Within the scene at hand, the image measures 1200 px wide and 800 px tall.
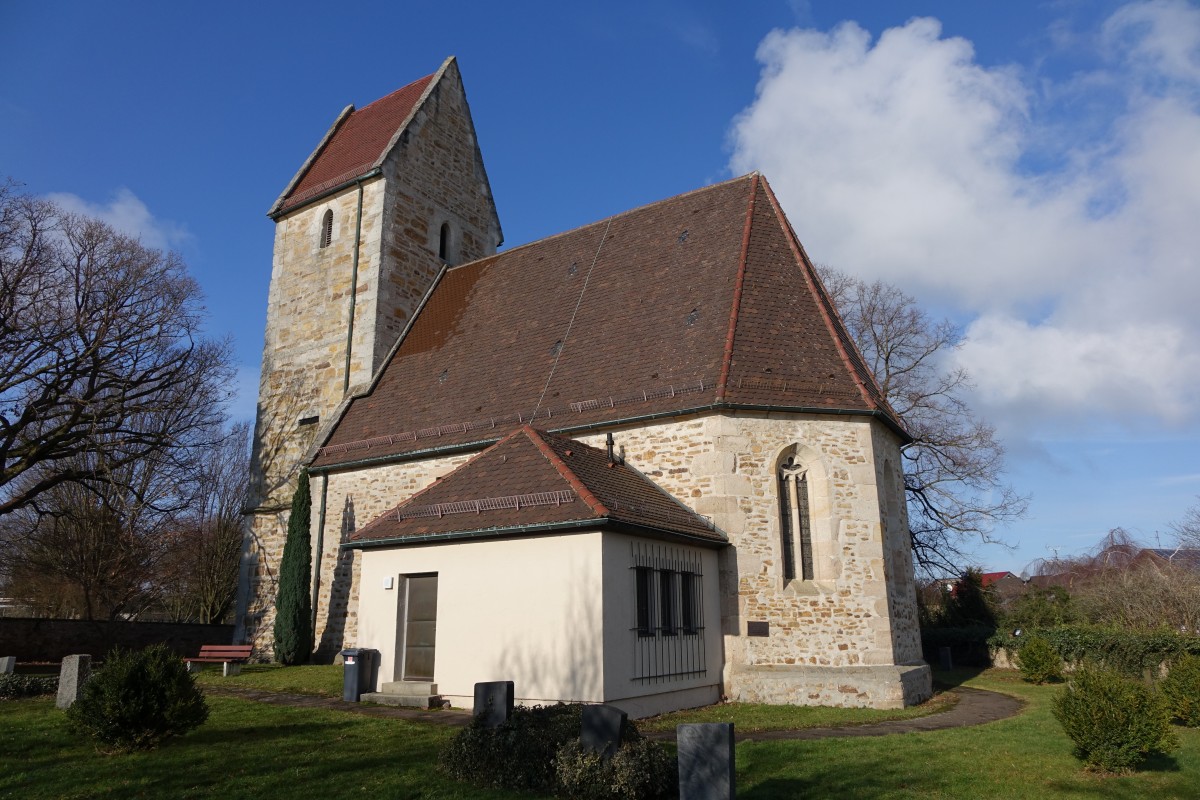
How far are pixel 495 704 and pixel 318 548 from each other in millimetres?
11465

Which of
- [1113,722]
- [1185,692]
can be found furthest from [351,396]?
[1185,692]

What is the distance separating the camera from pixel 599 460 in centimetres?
1330

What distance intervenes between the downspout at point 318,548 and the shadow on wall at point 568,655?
8.37m

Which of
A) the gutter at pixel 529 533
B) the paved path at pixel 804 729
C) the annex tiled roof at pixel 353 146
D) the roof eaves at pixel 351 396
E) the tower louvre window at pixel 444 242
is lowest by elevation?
the paved path at pixel 804 729

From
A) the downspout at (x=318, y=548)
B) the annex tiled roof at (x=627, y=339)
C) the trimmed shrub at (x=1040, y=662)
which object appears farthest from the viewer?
the downspout at (x=318, y=548)

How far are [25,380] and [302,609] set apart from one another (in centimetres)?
906

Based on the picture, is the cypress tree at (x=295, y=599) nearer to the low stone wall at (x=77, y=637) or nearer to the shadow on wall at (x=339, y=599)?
the shadow on wall at (x=339, y=599)

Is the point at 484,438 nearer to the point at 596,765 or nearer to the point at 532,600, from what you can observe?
the point at 532,600

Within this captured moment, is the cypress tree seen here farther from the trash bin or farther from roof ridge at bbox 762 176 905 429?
roof ridge at bbox 762 176 905 429

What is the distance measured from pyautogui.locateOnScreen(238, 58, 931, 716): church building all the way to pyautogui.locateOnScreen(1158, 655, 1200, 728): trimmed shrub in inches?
133

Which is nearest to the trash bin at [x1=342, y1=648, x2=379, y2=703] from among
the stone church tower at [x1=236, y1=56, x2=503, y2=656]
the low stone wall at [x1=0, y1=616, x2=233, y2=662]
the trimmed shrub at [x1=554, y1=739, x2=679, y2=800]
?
the trimmed shrub at [x1=554, y1=739, x2=679, y2=800]

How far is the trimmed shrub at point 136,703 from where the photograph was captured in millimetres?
8188

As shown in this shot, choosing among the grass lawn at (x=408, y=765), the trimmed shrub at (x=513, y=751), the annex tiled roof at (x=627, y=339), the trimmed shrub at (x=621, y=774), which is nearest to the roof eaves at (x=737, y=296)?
the annex tiled roof at (x=627, y=339)

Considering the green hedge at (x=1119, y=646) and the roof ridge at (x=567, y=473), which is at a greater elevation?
the roof ridge at (x=567, y=473)
